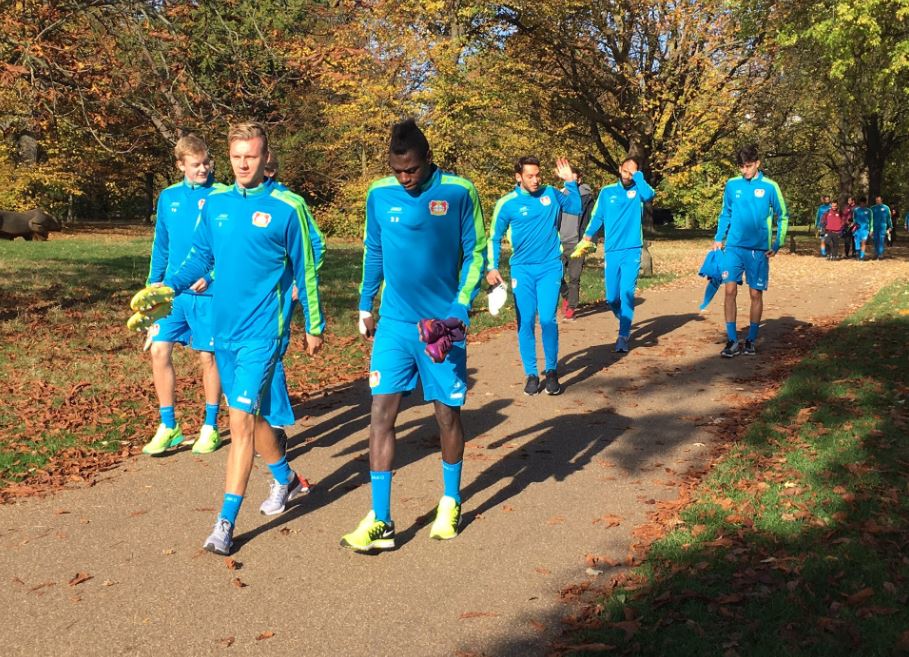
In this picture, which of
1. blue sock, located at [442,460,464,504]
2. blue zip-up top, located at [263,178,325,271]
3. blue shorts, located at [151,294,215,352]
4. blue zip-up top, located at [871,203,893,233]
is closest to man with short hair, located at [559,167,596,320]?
blue shorts, located at [151,294,215,352]

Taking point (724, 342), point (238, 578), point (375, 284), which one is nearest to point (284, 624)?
point (238, 578)

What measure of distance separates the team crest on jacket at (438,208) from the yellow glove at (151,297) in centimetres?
176

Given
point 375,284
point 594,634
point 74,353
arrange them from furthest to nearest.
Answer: point 74,353
point 375,284
point 594,634

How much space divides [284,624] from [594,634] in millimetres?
1384

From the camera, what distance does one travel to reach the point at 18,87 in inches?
441

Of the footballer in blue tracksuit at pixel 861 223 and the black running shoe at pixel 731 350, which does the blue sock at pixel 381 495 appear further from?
the footballer in blue tracksuit at pixel 861 223

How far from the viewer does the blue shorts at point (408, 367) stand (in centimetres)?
511

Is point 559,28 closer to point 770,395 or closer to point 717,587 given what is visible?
point 770,395

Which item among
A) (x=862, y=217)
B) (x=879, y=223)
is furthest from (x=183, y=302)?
(x=879, y=223)

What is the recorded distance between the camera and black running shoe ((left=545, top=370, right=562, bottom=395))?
29.8 feet

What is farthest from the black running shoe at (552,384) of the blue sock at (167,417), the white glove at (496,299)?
the blue sock at (167,417)

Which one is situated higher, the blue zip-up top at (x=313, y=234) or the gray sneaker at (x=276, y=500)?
the blue zip-up top at (x=313, y=234)

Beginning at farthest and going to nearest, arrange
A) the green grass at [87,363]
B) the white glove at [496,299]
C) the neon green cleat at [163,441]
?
1. the green grass at [87,363]
2. the neon green cleat at [163,441]
3. the white glove at [496,299]

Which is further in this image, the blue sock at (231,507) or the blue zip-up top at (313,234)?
the blue zip-up top at (313,234)
